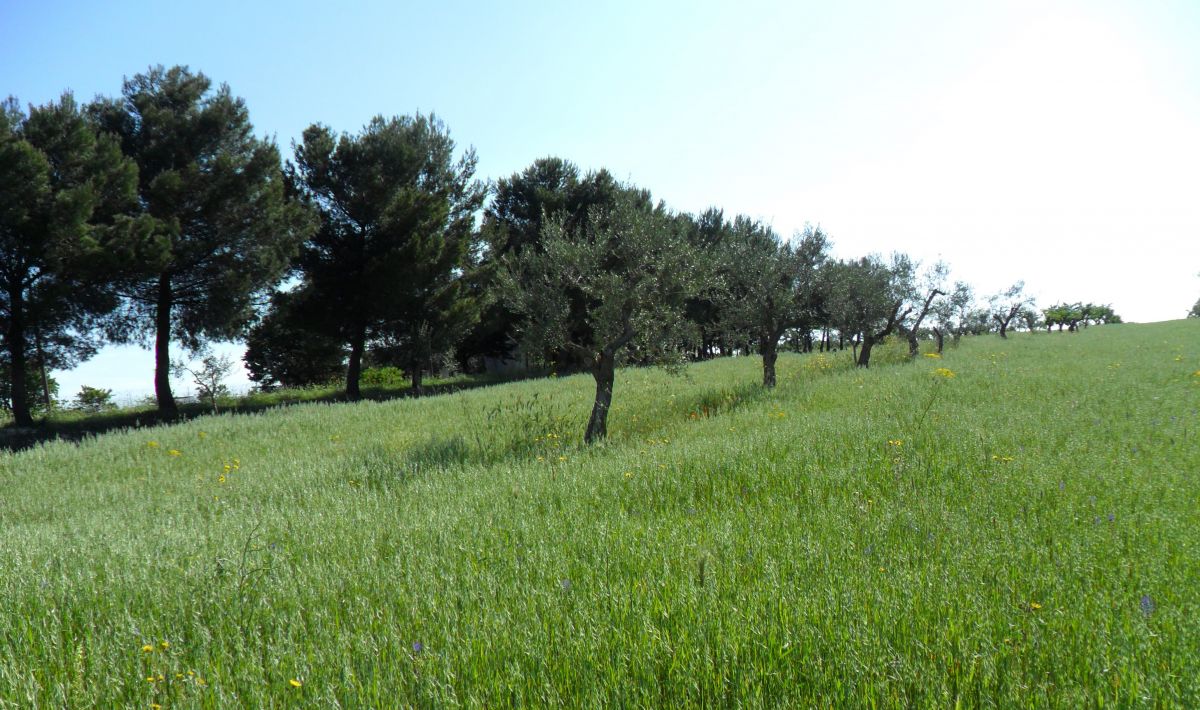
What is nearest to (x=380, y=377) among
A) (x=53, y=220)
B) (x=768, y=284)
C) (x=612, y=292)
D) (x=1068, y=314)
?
(x=53, y=220)

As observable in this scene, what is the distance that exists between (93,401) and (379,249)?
61.4 feet

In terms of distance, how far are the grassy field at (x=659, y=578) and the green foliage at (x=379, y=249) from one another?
68.3 ft

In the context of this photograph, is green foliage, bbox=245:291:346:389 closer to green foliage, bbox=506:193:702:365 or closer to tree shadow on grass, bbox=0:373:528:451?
tree shadow on grass, bbox=0:373:528:451

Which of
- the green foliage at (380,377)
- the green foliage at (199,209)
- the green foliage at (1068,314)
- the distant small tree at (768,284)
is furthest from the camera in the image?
the green foliage at (1068,314)

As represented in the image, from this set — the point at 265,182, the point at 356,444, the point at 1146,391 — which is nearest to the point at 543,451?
the point at 356,444

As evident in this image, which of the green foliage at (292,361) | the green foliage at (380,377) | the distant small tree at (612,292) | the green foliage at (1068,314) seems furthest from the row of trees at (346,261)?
the green foliage at (1068,314)

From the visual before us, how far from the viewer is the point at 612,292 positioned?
444 inches

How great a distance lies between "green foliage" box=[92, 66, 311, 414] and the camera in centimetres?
2361

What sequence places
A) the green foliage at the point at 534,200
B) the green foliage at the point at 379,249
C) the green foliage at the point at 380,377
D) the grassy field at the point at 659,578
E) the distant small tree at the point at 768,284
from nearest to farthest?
1. the grassy field at the point at 659,578
2. the distant small tree at the point at 768,284
3. the green foliage at the point at 379,249
4. the green foliage at the point at 534,200
5. the green foliage at the point at 380,377

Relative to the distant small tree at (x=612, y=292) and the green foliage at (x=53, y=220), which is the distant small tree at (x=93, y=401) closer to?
the green foliage at (x=53, y=220)

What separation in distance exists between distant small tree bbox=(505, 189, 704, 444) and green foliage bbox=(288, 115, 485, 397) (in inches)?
680

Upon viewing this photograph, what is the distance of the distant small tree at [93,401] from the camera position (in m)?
29.2

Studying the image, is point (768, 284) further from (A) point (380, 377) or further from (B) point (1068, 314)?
(B) point (1068, 314)

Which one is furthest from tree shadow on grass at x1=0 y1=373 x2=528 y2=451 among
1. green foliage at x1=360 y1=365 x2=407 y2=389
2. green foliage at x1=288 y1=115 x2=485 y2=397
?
green foliage at x1=360 y1=365 x2=407 y2=389
